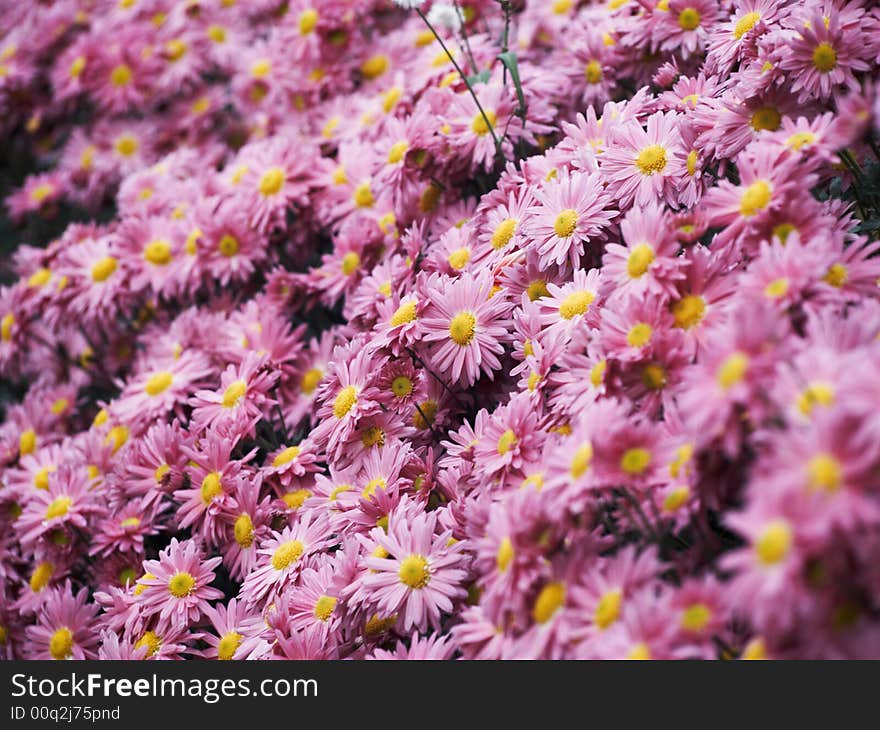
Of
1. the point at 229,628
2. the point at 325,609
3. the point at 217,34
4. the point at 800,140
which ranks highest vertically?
the point at 217,34

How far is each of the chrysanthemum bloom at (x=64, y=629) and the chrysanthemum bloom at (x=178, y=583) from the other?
281mm

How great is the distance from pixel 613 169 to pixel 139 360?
1.68 metres

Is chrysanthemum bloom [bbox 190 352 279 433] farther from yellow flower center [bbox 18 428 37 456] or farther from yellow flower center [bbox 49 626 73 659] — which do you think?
yellow flower center [bbox 18 428 37 456]

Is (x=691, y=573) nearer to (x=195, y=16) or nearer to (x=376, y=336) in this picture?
(x=376, y=336)

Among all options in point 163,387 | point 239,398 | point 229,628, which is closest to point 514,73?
point 239,398

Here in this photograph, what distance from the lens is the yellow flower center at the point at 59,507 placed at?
2.50 metres

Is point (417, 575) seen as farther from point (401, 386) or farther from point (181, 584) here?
point (181, 584)

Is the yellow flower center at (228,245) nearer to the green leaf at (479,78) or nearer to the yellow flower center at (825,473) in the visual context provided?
the green leaf at (479,78)

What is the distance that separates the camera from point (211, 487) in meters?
2.20

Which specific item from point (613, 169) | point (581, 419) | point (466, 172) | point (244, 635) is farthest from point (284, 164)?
point (581, 419)

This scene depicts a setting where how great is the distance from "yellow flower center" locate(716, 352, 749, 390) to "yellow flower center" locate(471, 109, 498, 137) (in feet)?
4.52

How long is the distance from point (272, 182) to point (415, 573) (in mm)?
1597

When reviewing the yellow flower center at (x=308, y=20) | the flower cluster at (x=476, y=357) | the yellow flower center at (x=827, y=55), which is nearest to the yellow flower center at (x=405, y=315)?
the flower cluster at (x=476, y=357)

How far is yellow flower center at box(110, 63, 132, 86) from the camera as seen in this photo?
12.5ft
